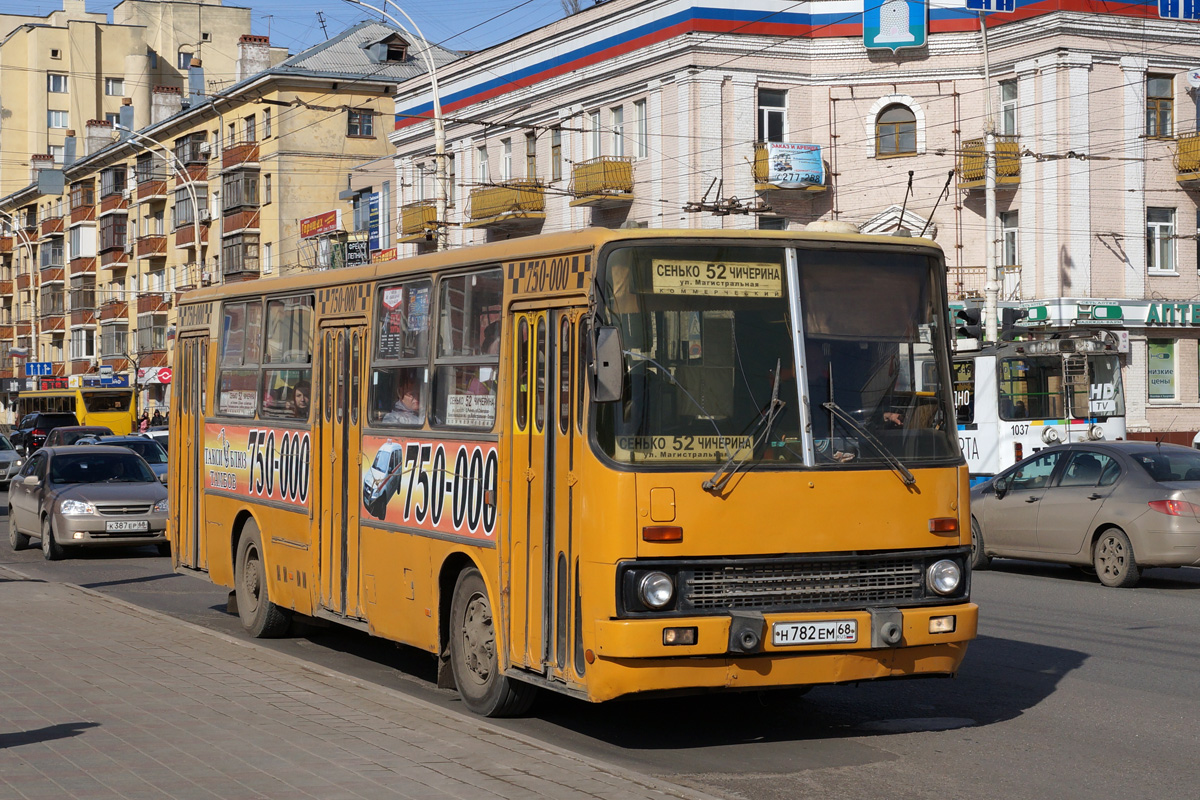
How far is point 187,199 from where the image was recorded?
257 feet

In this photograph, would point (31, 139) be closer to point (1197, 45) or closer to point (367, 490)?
point (1197, 45)

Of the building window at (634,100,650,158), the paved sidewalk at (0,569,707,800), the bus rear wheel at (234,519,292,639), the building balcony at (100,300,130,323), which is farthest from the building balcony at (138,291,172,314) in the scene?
the paved sidewalk at (0,569,707,800)

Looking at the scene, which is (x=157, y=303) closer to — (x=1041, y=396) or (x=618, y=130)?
(x=618, y=130)

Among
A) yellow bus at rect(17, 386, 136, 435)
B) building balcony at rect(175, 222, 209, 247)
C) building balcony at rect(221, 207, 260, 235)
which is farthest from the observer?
building balcony at rect(175, 222, 209, 247)

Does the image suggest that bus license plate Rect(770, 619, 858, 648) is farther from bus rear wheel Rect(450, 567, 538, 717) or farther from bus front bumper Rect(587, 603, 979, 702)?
bus rear wheel Rect(450, 567, 538, 717)

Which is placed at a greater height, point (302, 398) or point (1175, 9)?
point (1175, 9)

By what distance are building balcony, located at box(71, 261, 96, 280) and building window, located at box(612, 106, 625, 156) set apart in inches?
2205

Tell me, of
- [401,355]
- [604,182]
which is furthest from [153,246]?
[401,355]

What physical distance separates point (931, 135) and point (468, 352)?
36524 mm

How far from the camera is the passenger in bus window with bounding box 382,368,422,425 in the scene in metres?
10.0

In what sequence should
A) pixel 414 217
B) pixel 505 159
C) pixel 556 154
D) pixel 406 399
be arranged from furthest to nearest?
1. pixel 414 217
2. pixel 505 159
3. pixel 556 154
4. pixel 406 399

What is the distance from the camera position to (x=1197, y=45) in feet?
138

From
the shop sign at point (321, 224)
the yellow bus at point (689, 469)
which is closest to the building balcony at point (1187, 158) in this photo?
the shop sign at point (321, 224)

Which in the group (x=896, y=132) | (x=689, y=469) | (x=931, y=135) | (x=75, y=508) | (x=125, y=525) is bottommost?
(x=125, y=525)
